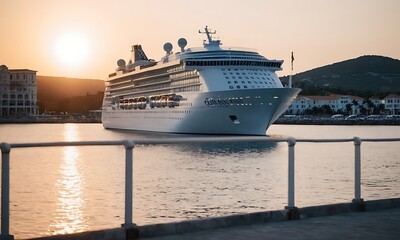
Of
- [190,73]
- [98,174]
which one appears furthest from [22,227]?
[190,73]

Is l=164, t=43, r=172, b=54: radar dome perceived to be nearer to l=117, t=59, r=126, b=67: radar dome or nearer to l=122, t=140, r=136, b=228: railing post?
l=117, t=59, r=126, b=67: radar dome

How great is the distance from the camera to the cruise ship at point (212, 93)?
195 feet

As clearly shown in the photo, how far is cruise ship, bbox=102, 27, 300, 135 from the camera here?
59312mm

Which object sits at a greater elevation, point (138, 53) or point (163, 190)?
point (138, 53)

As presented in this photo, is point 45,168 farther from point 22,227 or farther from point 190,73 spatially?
point 190,73

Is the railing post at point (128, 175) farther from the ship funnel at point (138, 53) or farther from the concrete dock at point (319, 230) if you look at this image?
the ship funnel at point (138, 53)

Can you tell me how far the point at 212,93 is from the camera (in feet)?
201

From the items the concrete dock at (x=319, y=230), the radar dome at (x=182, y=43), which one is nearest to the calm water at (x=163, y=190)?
the concrete dock at (x=319, y=230)

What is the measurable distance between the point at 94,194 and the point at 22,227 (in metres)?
6.59

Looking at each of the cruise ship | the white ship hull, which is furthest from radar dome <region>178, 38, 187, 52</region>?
the white ship hull

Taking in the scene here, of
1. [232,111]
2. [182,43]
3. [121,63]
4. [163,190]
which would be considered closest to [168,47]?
[182,43]

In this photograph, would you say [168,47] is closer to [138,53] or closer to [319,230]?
[138,53]

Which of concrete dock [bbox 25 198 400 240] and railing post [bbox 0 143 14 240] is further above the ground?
railing post [bbox 0 143 14 240]

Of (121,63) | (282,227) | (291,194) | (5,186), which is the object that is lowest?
(282,227)
